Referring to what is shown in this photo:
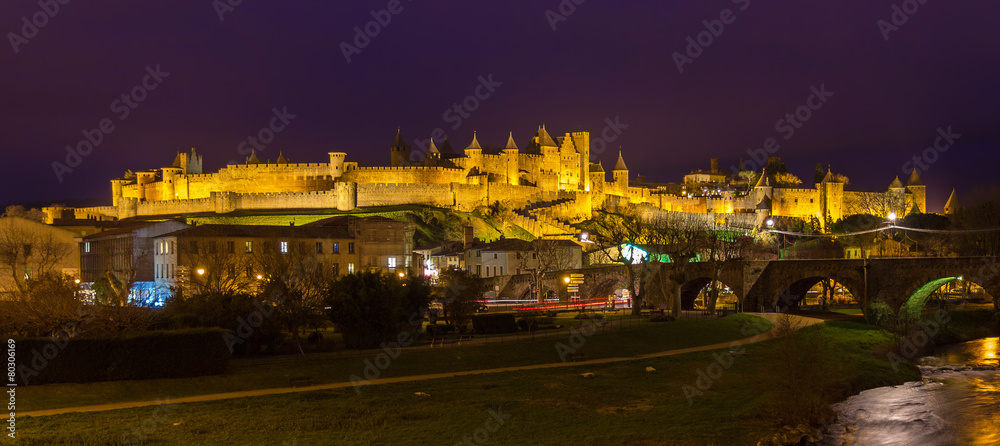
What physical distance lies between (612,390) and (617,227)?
288 feet

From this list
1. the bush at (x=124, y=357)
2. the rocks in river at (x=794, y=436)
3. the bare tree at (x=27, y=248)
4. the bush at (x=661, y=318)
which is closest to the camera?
the rocks in river at (x=794, y=436)

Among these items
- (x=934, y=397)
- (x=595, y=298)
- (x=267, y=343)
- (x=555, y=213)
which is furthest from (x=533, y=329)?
(x=555, y=213)

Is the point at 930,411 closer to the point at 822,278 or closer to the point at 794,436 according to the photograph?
the point at 794,436

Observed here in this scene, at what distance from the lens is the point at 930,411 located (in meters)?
26.0

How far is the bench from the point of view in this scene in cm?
2544

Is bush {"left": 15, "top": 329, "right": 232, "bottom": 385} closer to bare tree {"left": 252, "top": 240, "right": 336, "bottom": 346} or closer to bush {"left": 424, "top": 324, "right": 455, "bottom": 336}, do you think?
bare tree {"left": 252, "top": 240, "right": 336, "bottom": 346}

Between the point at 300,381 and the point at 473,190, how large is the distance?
8933cm

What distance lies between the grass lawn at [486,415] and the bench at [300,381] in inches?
57.2

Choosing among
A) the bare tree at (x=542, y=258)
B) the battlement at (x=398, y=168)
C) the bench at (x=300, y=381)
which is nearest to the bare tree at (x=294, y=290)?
the bench at (x=300, y=381)

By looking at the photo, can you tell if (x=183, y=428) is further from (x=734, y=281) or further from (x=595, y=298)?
(x=595, y=298)

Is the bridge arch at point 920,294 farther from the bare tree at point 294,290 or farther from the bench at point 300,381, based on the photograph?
the bench at point 300,381

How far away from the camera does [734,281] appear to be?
56.2m

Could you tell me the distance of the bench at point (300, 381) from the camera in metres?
25.4

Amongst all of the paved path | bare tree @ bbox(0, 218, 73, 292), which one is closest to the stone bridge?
the paved path
